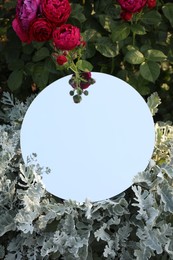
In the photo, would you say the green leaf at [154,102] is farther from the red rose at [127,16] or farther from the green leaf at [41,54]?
the green leaf at [41,54]

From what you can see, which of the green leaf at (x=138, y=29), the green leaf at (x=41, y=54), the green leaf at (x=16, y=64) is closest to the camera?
the green leaf at (x=138, y=29)

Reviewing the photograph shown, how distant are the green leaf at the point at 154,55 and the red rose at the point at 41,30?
424 mm

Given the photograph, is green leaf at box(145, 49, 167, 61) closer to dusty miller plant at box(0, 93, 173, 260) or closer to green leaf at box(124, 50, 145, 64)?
green leaf at box(124, 50, 145, 64)

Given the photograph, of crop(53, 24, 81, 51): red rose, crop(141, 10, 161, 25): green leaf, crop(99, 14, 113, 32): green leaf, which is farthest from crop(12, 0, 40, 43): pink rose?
crop(141, 10, 161, 25): green leaf

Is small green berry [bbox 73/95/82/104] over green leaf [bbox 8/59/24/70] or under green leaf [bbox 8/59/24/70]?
over

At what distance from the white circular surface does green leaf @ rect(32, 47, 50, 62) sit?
0.28 meters

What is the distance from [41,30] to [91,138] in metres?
0.42

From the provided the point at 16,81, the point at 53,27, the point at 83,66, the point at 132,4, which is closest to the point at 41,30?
the point at 53,27

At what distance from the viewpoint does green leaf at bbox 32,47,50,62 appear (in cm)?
221

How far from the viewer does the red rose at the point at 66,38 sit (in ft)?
6.00

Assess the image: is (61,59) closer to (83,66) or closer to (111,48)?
(83,66)

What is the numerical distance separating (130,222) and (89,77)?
0.53 meters

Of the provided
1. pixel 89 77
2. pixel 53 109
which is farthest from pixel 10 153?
pixel 89 77

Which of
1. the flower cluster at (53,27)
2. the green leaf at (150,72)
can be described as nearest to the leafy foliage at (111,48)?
the green leaf at (150,72)
